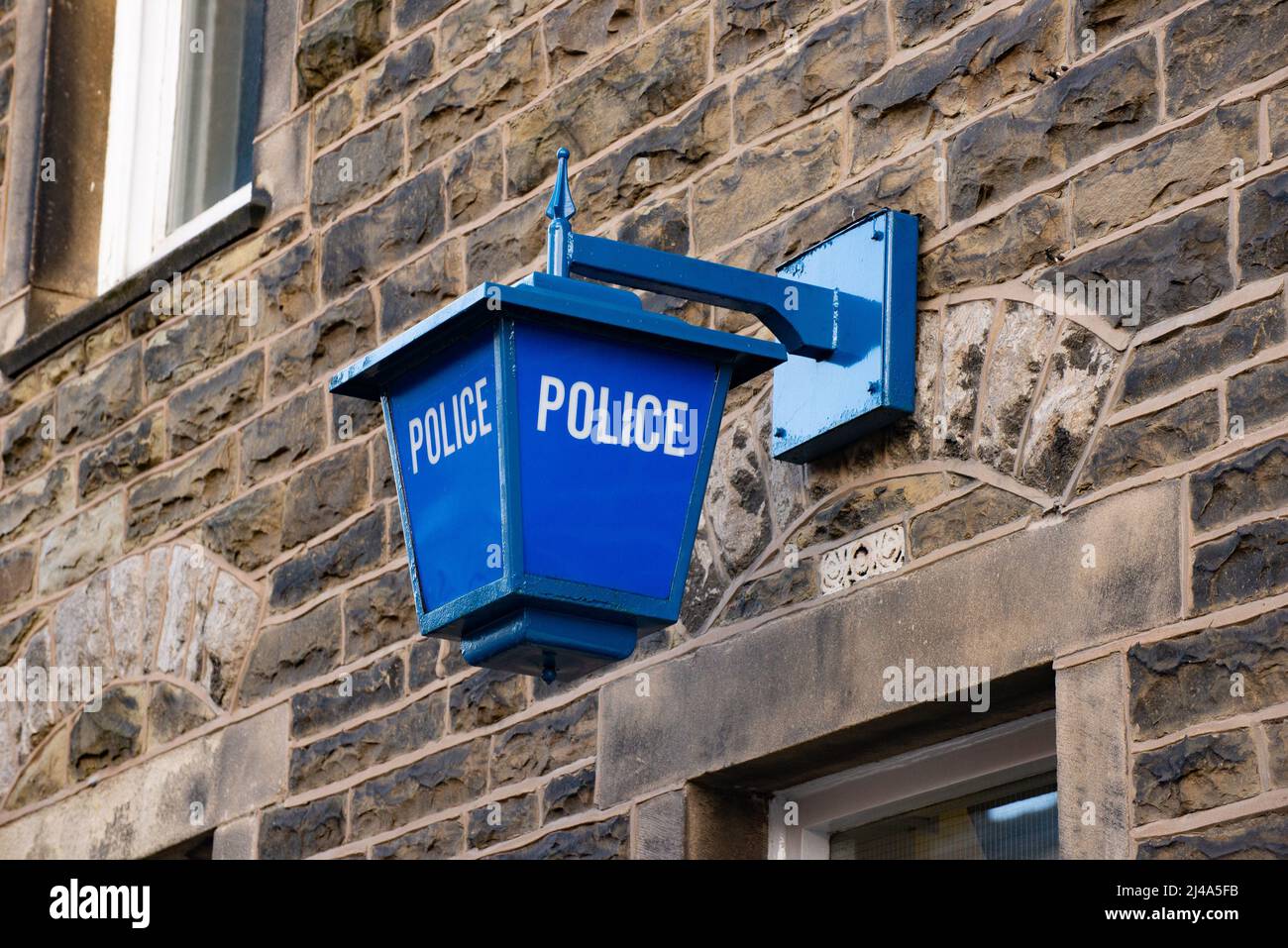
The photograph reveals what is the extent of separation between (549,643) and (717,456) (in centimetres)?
117

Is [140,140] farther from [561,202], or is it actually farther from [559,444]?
[559,444]

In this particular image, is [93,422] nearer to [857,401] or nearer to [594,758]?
[594,758]

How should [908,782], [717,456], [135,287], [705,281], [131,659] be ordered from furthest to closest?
[135,287], [131,659], [717,456], [908,782], [705,281]

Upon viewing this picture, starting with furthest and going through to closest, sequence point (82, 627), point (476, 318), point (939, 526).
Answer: point (82, 627) < point (939, 526) < point (476, 318)

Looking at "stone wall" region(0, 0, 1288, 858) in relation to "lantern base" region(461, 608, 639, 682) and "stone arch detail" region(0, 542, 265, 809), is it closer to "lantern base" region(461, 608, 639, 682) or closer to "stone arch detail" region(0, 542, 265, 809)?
"stone arch detail" region(0, 542, 265, 809)

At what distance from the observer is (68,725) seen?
6.70 meters

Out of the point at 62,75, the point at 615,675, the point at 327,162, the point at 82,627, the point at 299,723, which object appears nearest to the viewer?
the point at 615,675

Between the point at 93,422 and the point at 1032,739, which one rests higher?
the point at 93,422

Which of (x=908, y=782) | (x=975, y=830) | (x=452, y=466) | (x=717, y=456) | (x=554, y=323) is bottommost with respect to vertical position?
(x=975, y=830)

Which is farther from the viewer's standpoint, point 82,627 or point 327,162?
point 82,627

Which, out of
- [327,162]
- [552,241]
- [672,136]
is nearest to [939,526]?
[552,241]

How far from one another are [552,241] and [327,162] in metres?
2.26

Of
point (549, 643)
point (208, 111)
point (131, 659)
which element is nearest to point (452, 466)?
point (549, 643)

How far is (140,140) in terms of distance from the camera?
744 centimetres
